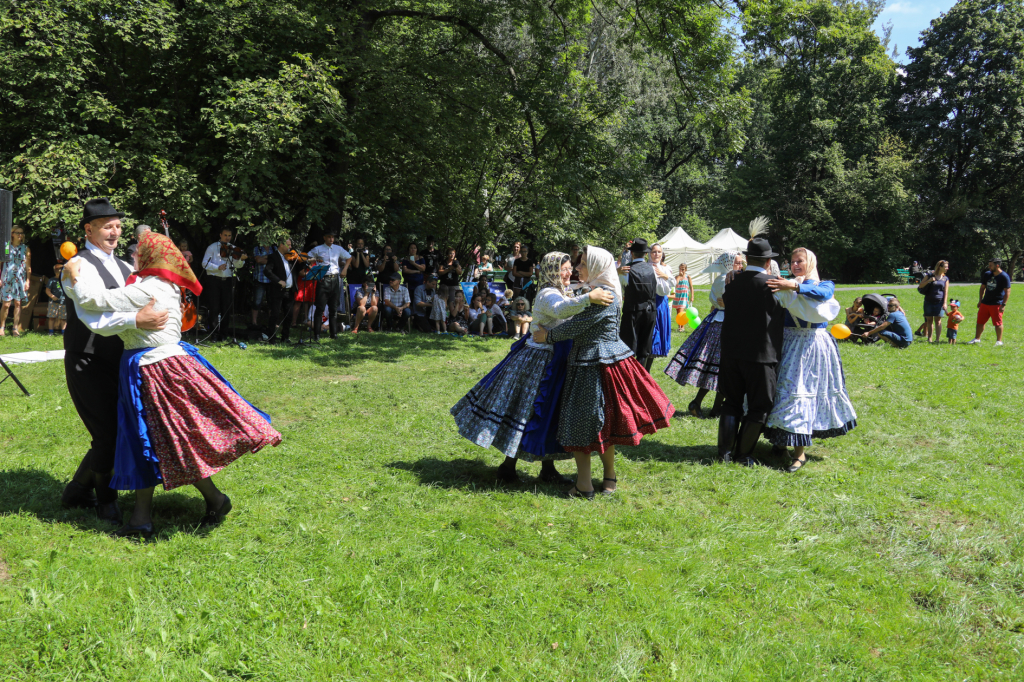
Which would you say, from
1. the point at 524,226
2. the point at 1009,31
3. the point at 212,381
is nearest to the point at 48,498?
the point at 212,381

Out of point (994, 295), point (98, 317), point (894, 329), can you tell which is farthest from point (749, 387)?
point (994, 295)

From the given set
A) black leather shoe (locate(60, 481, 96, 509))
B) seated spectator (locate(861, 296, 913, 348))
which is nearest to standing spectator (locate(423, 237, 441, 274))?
seated spectator (locate(861, 296, 913, 348))

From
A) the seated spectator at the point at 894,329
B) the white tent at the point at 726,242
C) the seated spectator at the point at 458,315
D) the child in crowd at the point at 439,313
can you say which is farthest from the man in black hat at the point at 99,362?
the white tent at the point at 726,242

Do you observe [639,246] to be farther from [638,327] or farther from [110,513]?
[110,513]

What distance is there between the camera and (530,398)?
5.21 m

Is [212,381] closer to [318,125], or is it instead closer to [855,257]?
[318,125]

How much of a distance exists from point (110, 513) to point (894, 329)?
14.1m

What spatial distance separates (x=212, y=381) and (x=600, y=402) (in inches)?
101

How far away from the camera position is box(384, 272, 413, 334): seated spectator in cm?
1414

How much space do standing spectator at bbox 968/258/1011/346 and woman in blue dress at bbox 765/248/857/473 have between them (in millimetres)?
10379

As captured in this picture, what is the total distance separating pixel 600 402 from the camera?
5.05 meters

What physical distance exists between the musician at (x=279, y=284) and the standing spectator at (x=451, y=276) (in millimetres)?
3337

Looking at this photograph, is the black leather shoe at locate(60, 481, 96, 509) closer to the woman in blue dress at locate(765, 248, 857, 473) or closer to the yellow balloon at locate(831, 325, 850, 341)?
the woman in blue dress at locate(765, 248, 857, 473)

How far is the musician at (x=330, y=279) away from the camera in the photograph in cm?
1227
